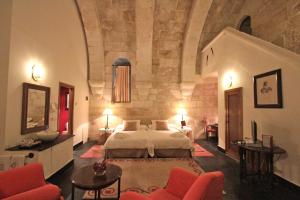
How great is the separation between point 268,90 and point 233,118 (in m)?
1.54

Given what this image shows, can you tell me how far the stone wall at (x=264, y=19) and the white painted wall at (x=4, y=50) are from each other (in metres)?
5.71

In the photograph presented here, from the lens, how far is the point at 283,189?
8.88ft

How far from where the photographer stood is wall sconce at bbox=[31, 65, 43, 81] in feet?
10.0

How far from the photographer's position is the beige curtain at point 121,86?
6867 mm

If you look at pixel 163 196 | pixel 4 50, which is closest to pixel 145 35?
pixel 4 50

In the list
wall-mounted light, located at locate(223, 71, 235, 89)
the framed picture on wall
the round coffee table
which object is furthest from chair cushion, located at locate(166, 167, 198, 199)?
wall-mounted light, located at locate(223, 71, 235, 89)

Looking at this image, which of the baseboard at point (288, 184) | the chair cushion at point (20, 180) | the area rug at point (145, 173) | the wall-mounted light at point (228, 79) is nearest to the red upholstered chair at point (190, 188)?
the area rug at point (145, 173)

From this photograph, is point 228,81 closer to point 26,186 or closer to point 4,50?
point 26,186

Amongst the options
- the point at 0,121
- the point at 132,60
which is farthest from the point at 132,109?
the point at 0,121

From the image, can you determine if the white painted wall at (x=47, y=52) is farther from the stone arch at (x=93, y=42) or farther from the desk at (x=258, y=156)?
the desk at (x=258, y=156)

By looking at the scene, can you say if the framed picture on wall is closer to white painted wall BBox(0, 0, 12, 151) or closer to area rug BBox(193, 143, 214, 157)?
area rug BBox(193, 143, 214, 157)

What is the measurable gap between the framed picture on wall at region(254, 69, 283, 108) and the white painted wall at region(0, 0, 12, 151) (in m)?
4.69

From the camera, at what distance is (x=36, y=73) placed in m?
3.15

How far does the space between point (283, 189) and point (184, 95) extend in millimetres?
4642
